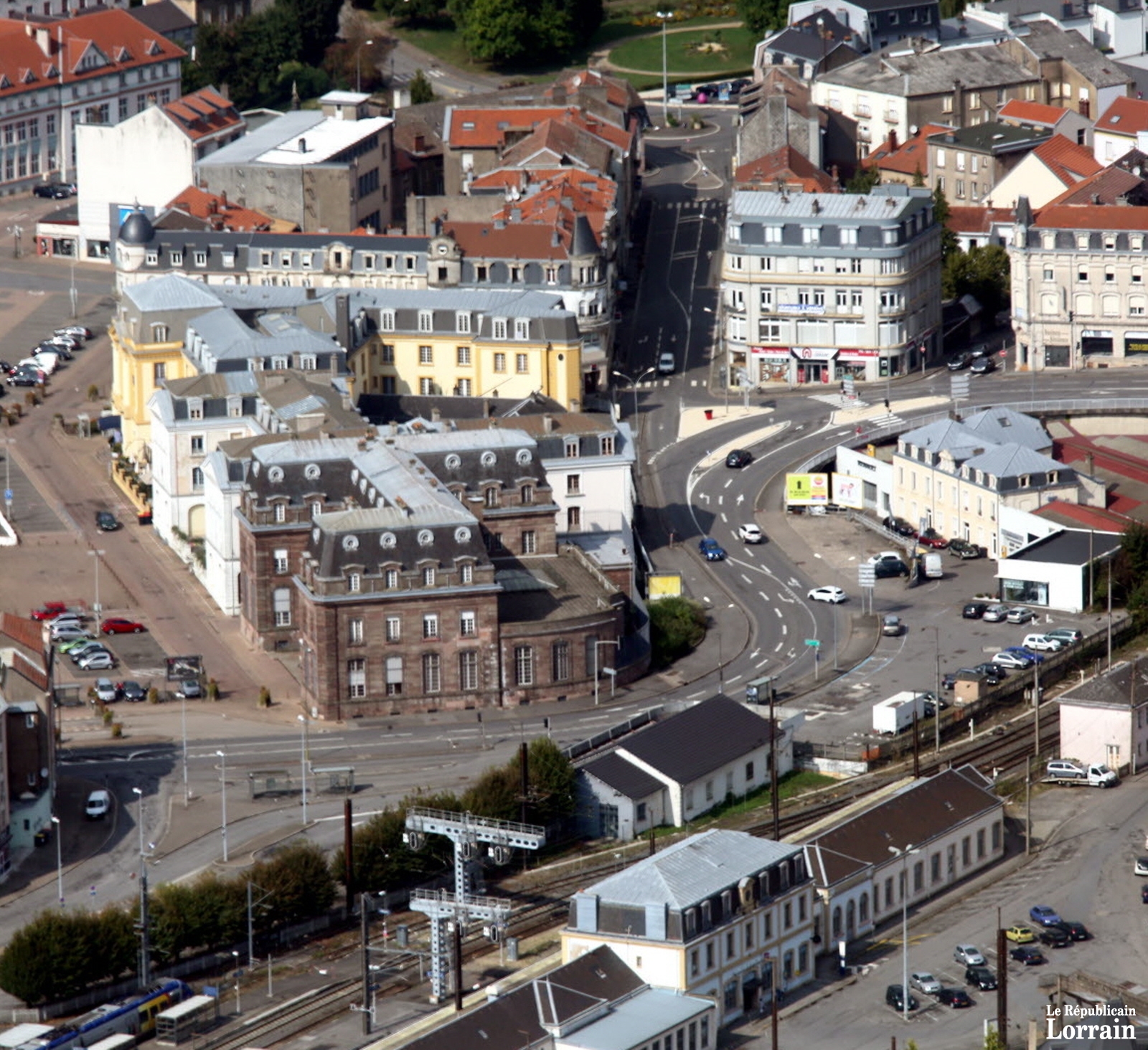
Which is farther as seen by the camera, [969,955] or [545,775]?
[545,775]

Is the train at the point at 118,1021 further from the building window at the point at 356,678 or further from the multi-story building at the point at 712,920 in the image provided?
the building window at the point at 356,678

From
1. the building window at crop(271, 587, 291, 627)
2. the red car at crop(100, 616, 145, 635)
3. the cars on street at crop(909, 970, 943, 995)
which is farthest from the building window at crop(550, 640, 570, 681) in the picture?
the cars on street at crop(909, 970, 943, 995)

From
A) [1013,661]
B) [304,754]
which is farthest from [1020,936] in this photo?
[304,754]

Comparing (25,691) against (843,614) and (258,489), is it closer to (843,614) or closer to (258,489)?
(258,489)

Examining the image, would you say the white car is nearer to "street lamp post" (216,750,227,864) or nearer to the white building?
the white building

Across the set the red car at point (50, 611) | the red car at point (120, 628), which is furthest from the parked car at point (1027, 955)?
the red car at point (50, 611)

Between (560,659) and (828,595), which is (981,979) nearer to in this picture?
(560,659)

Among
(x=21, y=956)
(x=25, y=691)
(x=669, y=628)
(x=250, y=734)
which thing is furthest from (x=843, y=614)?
(x=21, y=956)

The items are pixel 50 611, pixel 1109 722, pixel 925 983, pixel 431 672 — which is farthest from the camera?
pixel 50 611
